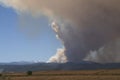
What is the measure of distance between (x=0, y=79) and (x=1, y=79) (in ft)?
0.80

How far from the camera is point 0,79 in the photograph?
70.3 metres

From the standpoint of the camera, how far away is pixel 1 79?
70.4 m
